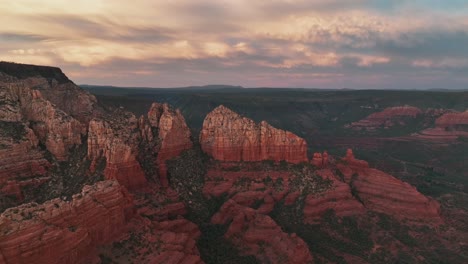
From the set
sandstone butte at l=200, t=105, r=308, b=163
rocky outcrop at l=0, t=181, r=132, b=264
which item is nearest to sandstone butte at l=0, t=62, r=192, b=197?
sandstone butte at l=200, t=105, r=308, b=163

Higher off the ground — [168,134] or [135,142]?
[168,134]

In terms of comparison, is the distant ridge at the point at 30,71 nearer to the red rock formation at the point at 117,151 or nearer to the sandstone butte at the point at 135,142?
the sandstone butte at the point at 135,142

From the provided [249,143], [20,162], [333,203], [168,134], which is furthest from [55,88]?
[333,203]

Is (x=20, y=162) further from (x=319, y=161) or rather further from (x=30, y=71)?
(x=319, y=161)

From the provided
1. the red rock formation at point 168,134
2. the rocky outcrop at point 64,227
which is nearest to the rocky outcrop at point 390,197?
the red rock formation at point 168,134

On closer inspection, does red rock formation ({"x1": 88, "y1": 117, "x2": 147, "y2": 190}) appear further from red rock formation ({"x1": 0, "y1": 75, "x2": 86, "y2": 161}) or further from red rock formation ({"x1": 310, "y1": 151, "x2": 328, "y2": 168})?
red rock formation ({"x1": 310, "y1": 151, "x2": 328, "y2": 168})

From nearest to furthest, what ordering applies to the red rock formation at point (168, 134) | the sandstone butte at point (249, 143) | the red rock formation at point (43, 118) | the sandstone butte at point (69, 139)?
the sandstone butte at point (69, 139)
the red rock formation at point (43, 118)
the red rock formation at point (168, 134)
the sandstone butte at point (249, 143)

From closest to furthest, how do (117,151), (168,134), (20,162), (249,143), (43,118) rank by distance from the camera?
(117,151) → (20,162) → (43,118) → (168,134) → (249,143)
